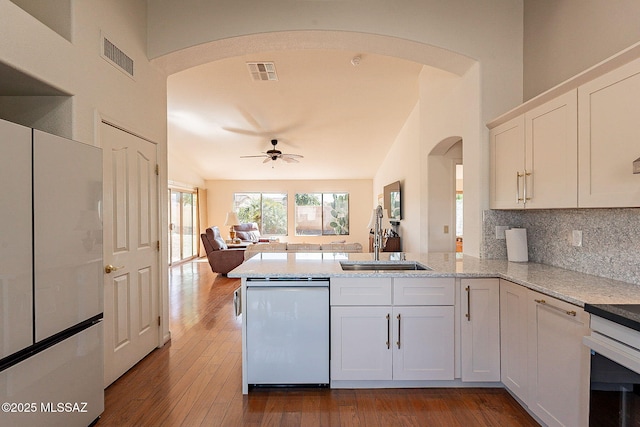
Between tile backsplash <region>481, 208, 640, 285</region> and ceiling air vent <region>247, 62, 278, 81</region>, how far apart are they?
328 centimetres

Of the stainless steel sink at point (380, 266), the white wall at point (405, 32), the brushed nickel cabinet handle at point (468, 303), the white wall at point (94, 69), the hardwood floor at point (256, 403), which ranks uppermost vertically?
the white wall at point (405, 32)

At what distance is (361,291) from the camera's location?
2330mm

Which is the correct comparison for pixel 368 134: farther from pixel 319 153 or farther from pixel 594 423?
pixel 594 423

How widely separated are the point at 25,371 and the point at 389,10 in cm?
361

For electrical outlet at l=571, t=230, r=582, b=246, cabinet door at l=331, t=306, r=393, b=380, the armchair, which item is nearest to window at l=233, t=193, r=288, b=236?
the armchair

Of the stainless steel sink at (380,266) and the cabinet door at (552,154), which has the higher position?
the cabinet door at (552,154)

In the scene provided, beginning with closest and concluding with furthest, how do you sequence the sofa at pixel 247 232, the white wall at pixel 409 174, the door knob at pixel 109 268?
the door knob at pixel 109 268 → the white wall at pixel 409 174 → the sofa at pixel 247 232

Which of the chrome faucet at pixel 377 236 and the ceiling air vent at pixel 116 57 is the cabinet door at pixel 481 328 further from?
the ceiling air vent at pixel 116 57

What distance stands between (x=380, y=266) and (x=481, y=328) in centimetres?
93

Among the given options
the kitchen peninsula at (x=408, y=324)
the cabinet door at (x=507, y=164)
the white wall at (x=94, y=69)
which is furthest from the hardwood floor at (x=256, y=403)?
the cabinet door at (x=507, y=164)

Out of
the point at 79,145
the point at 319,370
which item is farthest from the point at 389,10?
the point at 319,370

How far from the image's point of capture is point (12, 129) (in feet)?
4.69

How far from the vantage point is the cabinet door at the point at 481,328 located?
7.59 feet

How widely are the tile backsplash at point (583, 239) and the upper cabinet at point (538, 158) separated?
30 centimetres
